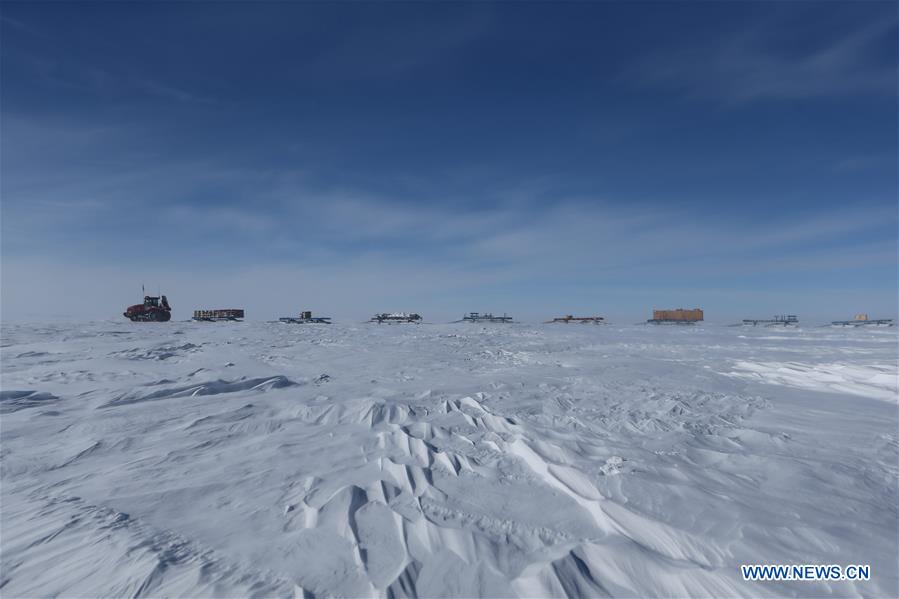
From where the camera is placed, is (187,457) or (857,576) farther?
(187,457)

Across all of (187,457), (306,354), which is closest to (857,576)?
(187,457)

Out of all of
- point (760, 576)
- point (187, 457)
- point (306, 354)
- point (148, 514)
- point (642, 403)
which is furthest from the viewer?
point (306, 354)

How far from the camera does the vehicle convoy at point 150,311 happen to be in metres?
32.0

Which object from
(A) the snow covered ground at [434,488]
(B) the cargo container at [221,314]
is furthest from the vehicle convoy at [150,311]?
(A) the snow covered ground at [434,488]

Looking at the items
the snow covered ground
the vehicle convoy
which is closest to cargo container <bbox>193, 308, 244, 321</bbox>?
the vehicle convoy

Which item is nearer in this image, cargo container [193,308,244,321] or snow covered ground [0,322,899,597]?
snow covered ground [0,322,899,597]

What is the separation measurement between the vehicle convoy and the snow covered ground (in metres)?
29.6

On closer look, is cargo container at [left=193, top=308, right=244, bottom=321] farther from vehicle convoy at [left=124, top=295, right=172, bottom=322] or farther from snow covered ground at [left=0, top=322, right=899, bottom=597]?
snow covered ground at [left=0, top=322, right=899, bottom=597]

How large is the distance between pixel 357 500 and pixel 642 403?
527 cm

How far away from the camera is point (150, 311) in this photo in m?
33.1

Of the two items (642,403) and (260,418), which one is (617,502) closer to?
(642,403)

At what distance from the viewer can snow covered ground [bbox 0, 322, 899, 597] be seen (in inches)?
100

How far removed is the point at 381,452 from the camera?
14.8ft

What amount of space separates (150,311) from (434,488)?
3847 centimetres
